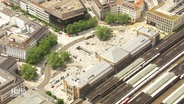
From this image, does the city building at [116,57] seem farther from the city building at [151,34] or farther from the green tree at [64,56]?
the city building at [151,34]

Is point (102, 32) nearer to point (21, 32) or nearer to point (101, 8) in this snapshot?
point (101, 8)

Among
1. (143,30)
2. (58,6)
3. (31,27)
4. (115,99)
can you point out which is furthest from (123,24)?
(115,99)

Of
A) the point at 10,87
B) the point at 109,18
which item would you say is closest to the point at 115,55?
the point at 109,18

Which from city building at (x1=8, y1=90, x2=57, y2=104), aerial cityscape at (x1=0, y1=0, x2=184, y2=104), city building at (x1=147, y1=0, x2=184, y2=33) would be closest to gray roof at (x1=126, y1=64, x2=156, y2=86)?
aerial cityscape at (x1=0, y1=0, x2=184, y2=104)

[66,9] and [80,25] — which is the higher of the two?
[66,9]

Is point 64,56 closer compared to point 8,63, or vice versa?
point 8,63

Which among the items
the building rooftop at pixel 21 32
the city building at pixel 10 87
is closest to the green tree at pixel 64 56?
the building rooftop at pixel 21 32

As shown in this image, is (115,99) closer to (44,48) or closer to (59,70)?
(59,70)
